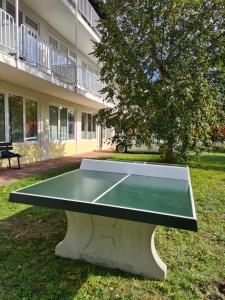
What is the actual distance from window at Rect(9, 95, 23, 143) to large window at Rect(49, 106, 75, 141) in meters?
2.82

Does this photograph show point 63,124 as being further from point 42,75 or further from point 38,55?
point 42,75

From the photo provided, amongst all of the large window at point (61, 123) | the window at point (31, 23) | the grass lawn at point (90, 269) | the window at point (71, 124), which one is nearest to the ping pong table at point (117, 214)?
the grass lawn at point (90, 269)

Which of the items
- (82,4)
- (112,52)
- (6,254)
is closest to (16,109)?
(112,52)

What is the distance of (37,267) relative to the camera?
10.7ft

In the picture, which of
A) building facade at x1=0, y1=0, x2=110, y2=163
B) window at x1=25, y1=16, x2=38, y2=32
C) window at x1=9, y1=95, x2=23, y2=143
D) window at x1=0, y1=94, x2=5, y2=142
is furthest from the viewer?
window at x1=25, y1=16, x2=38, y2=32

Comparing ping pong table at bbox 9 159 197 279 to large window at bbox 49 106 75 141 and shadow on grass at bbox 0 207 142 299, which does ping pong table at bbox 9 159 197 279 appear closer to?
shadow on grass at bbox 0 207 142 299

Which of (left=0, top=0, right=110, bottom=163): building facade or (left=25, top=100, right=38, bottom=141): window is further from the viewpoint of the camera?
(left=25, top=100, right=38, bottom=141): window

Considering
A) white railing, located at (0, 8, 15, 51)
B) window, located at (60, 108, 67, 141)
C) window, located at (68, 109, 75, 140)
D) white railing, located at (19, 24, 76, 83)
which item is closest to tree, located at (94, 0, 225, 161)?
white railing, located at (19, 24, 76, 83)

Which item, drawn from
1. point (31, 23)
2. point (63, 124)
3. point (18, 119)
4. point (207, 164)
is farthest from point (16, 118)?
point (207, 164)

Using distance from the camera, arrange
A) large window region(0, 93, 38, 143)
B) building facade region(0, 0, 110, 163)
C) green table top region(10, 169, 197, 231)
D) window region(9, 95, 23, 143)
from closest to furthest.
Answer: green table top region(10, 169, 197, 231) < building facade region(0, 0, 110, 163) < large window region(0, 93, 38, 143) < window region(9, 95, 23, 143)

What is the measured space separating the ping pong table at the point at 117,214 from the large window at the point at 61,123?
10.7 metres

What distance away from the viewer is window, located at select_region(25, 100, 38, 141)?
1197cm

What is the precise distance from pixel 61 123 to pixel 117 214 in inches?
528

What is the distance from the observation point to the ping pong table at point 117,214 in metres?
2.50
